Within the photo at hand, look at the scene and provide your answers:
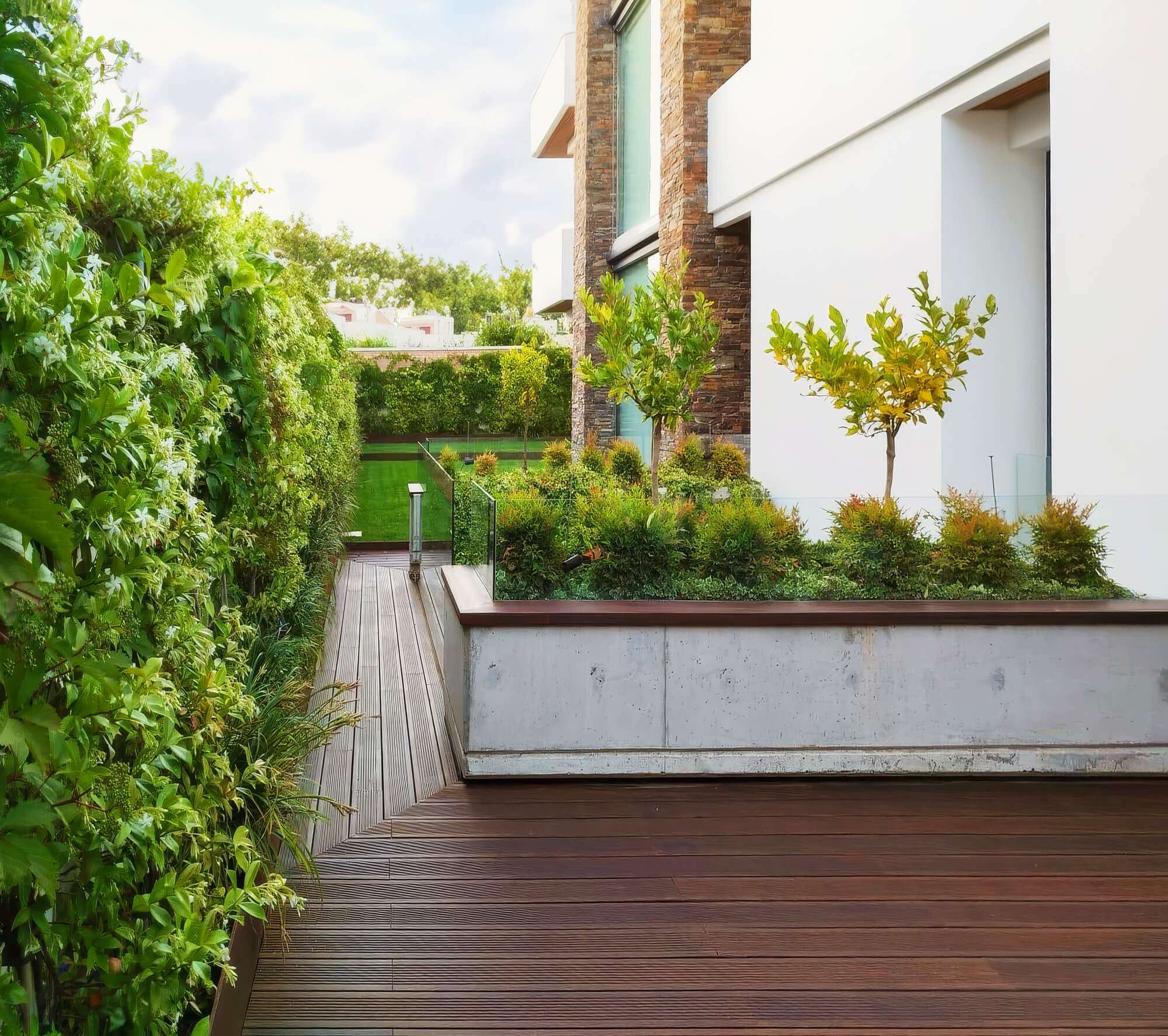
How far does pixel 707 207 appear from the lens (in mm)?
13602

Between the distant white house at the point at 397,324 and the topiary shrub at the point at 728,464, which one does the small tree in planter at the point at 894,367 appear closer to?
the topiary shrub at the point at 728,464

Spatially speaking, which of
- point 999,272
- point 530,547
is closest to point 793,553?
point 530,547

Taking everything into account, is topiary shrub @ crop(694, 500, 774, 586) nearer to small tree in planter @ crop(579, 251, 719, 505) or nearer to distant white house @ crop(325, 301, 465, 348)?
small tree in planter @ crop(579, 251, 719, 505)

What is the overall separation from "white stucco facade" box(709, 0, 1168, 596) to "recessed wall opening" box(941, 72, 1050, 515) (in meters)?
0.01

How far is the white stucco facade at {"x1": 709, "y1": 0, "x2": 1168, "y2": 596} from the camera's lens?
5.77 meters

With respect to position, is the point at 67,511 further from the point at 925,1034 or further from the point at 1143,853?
the point at 1143,853

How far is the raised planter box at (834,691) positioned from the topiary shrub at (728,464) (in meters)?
7.44

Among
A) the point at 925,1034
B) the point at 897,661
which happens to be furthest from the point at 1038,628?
the point at 925,1034

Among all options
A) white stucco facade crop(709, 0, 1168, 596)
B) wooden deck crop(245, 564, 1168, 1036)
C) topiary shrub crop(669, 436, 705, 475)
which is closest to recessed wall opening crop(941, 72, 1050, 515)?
white stucco facade crop(709, 0, 1168, 596)

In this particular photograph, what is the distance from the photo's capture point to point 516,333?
32.9 m

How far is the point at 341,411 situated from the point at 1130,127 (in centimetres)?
784

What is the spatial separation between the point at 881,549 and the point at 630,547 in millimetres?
1314

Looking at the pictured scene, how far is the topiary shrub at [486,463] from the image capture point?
40.7 feet

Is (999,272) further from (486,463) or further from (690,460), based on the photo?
(486,463)
